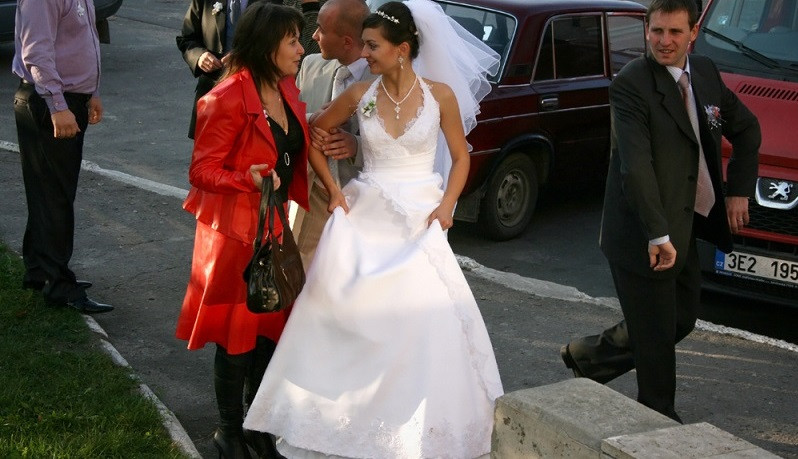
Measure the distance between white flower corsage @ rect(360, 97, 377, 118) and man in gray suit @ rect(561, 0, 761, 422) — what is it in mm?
1036

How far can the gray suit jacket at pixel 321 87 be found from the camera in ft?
18.5

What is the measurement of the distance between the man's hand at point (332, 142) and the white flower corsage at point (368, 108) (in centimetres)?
18

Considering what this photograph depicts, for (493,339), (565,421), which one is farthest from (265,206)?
(493,339)

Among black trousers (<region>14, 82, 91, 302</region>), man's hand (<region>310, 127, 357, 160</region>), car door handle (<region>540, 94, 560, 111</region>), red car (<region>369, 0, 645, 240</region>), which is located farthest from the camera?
car door handle (<region>540, 94, 560, 111</region>)

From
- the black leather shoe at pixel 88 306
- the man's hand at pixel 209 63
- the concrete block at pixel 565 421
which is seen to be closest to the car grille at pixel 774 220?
the concrete block at pixel 565 421

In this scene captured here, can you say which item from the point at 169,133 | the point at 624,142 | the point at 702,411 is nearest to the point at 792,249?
the point at 702,411

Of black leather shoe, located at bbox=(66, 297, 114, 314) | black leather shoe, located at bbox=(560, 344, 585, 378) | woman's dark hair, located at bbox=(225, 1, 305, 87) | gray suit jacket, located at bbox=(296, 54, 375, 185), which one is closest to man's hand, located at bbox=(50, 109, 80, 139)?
black leather shoe, located at bbox=(66, 297, 114, 314)

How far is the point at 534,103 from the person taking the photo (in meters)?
8.95

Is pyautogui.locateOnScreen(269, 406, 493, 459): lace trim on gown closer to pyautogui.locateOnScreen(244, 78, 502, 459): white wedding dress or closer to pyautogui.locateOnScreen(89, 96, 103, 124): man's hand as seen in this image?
pyautogui.locateOnScreen(244, 78, 502, 459): white wedding dress

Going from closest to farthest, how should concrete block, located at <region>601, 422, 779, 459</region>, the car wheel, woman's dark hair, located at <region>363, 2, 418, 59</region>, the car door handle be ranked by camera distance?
1. concrete block, located at <region>601, 422, 779, 459</region>
2. woman's dark hair, located at <region>363, 2, 418, 59</region>
3. the car wheel
4. the car door handle

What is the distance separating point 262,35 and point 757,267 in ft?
11.9

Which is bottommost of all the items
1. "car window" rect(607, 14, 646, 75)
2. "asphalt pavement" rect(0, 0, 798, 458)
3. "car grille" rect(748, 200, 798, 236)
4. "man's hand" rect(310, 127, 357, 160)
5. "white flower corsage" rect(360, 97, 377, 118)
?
"asphalt pavement" rect(0, 0, 798, 458)

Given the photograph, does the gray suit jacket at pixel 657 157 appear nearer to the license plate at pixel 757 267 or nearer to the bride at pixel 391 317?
the bride at pixel 391 317

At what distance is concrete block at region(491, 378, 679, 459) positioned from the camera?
3824 mm
